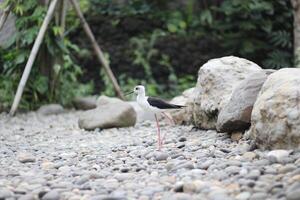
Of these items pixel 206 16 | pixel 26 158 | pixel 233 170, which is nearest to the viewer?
pixel 233 170

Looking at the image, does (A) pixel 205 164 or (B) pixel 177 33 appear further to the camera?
(B) pixel 177 33

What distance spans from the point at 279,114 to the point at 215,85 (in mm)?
1544

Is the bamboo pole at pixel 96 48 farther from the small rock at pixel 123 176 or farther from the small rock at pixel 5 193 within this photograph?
the small rock at pixel 5 193

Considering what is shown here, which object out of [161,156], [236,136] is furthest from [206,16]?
[161,156]

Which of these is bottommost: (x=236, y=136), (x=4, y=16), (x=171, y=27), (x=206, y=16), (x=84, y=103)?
(x=84, y=103)

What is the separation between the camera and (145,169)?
397 centimetres

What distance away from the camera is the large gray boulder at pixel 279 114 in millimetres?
3750

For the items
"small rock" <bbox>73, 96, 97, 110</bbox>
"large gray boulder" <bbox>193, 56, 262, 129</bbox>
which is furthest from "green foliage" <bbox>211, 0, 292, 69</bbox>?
"large gray boulder" <bbox>193, 56, 262, 129</bbox>

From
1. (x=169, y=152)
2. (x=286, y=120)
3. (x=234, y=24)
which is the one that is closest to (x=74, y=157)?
(x=169, y=152)

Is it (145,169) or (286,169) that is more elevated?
(286,169)

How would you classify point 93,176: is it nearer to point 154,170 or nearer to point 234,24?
point 154,170

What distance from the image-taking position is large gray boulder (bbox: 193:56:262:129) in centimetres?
525

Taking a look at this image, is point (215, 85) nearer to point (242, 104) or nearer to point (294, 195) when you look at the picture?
point (242, 104)

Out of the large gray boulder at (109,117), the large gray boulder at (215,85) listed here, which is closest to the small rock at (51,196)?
the large gray boulder at (215,85)
